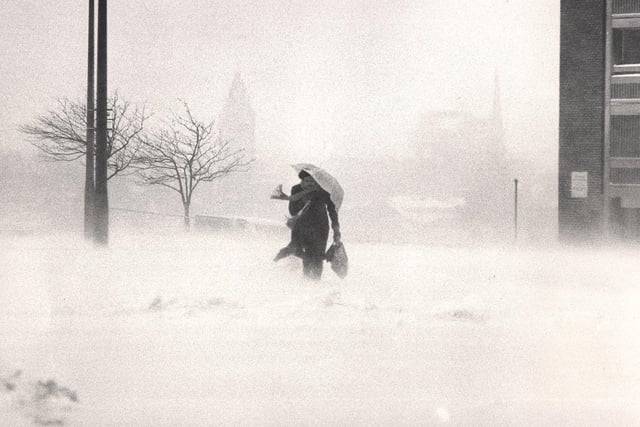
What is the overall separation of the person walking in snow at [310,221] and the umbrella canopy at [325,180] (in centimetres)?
10

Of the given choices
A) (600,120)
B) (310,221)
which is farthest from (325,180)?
(600,120)

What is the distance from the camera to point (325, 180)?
37.3ft

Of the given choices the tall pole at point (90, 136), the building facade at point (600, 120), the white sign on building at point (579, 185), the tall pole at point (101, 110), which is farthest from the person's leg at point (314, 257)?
the white sign on building at point (579, 185)

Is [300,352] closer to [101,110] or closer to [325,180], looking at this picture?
[325,180]

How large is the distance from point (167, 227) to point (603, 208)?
48.4 feet

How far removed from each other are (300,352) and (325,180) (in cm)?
504

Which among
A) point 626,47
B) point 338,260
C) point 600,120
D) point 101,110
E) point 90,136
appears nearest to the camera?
point 338,260

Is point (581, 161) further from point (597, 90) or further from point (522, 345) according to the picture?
point (522, 345)

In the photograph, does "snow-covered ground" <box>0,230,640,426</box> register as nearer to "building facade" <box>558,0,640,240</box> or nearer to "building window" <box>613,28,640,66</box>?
"building facade" <box>558,0,640,240</box>

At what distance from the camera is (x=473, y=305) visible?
8.97m

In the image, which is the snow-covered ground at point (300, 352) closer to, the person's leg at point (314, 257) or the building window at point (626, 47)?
the person's leg at point (314, 257)

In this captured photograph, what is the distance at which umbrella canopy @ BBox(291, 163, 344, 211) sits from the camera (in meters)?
11.3

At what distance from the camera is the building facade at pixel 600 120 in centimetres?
2159

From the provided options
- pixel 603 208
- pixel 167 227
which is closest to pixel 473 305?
pixel 603 208
